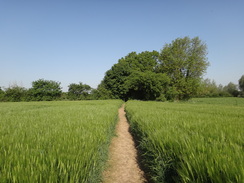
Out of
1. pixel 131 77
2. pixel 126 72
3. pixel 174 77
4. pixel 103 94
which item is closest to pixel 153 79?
pixel 174 77

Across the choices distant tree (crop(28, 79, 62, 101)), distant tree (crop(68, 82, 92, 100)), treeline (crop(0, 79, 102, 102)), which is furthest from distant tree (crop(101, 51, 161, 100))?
distant tree (crop(28, 79, 62, 101))

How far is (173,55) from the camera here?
23.9 m

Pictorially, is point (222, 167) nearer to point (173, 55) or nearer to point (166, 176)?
point (166, 176)

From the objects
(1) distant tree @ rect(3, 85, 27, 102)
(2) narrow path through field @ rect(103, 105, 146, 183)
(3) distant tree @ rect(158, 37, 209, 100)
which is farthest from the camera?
(1) distant tree @ rect(3, 85, 27, 102)

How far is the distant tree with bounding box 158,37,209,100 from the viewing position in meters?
21.9

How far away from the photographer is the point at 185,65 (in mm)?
22672

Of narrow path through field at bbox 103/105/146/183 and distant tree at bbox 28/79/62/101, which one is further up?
distant tree at bbox 28/79/62/101

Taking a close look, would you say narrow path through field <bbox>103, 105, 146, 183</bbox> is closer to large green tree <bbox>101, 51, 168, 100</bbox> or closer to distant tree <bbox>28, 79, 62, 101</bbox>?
large green tree <bbox>101, 51, 168, 100</bbox>

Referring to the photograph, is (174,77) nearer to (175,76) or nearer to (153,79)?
(175,76)

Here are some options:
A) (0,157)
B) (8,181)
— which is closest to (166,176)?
(8,181)

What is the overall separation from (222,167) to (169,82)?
78.0 ft

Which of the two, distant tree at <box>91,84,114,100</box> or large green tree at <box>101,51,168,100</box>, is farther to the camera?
distant tree at <box>91,84,114,100</box>

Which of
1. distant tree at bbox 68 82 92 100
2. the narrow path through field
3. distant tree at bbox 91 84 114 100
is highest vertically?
distant tree at bbox 68 82 92 100

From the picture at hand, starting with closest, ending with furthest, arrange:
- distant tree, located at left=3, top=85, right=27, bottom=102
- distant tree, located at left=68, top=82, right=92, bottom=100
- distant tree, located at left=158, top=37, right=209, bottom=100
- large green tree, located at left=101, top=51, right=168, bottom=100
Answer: distant tree, located at left=158, top=37, right=209, bottom=100 < large green tree, located at left=101, top=51, right=168, bottom=100 < distant tree, located at left=3, top=85, right=27, bottom=102 < distant tree, located at left=68, top=82, right=92, bottom=100
